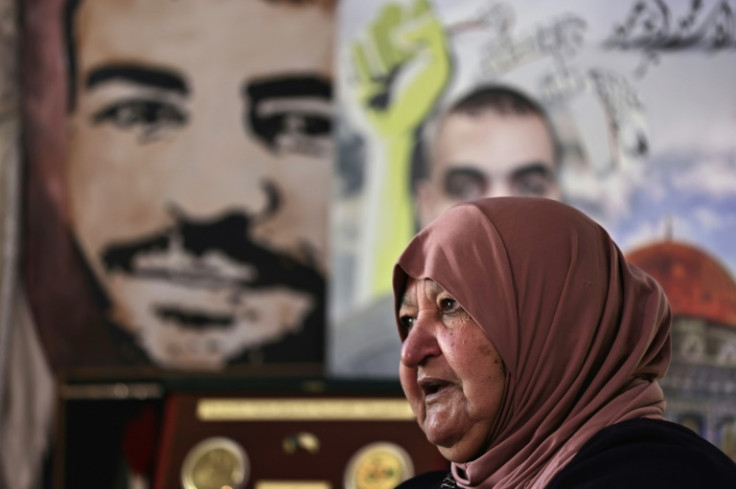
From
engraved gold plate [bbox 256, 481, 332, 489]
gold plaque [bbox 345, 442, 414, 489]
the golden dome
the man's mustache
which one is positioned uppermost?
the golden dome

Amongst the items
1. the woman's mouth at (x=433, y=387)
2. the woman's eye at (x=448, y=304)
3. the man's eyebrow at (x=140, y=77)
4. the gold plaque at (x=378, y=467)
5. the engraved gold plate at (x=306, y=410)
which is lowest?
the gold plaque at (x=378, y=467)

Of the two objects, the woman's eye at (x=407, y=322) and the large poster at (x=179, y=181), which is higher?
the woman's eye at (x=407, y=322)

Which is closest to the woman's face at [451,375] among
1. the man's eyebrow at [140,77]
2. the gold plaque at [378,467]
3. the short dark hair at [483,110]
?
the gold plaque at [378,467]

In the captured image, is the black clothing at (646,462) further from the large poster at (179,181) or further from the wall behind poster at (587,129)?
the large poster at (179,181)

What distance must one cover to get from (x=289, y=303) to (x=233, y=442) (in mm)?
702

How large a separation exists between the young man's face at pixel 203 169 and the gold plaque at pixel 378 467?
719mm

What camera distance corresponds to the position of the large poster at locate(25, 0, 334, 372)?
3348 millimetres

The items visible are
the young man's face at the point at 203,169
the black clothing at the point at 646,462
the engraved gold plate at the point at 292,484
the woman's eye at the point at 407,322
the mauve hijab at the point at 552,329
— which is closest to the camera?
the black clothing at the point at 646,462

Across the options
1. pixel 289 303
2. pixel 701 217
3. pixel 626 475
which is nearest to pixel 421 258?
pixel 626 475

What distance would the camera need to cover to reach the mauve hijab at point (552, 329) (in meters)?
1.32

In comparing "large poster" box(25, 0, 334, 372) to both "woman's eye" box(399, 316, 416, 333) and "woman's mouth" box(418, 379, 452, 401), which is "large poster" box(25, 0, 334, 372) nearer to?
"woman's eye" box(399, 316, 416, 333)

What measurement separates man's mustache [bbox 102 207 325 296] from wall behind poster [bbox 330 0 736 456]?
133 mm

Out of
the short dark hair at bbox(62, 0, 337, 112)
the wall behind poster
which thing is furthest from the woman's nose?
the short dark hair at bbox(62, 0, 337, 112)

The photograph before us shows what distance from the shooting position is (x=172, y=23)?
134 inches
